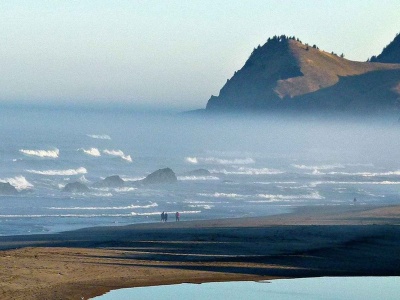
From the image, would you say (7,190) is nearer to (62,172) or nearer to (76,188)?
(76,188)

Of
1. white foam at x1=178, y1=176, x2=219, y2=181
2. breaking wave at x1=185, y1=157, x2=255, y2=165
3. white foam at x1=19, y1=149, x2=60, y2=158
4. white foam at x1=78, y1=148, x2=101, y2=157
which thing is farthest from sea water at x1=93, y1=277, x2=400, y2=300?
white foam at x1=78, y1=148, x2=101, y2=157

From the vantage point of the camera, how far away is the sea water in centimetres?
2388

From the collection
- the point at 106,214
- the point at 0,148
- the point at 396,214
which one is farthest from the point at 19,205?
the point at 0,148

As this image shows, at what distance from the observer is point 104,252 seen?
29250 mm

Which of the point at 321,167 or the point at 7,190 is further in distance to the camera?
the point at 321,167

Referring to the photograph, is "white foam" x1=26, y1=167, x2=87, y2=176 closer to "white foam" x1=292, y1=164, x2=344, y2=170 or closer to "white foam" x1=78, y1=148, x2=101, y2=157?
"white foam" x1=78, y1=148, x2=101, y2=157

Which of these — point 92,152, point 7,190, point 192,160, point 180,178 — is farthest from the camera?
point 92,152

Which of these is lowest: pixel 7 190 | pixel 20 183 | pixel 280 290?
pixel 280 290

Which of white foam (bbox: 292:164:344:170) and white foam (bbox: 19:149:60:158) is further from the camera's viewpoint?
white foam (bbox: 19:149:60:158)

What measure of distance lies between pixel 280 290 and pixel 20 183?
127 ft

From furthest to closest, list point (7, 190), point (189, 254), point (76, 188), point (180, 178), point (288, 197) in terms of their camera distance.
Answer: point (180, 178)
point (76, 188)
point (7, 190)
point (288, 197)
point (189, 254)

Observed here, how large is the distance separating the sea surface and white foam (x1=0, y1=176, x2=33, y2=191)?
17 cm

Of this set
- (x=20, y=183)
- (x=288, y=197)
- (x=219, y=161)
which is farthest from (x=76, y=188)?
(x=219, y=161)

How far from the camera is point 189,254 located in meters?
29.3
